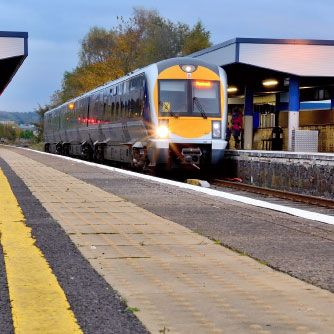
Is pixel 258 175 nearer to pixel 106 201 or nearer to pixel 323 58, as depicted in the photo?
pixel 106 201

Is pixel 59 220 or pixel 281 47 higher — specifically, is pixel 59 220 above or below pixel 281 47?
below

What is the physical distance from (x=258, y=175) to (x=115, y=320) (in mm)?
14960

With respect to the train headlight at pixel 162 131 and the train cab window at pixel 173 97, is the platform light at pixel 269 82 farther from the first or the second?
the train headlight at pixel 162 131

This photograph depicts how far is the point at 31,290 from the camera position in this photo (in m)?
4.68

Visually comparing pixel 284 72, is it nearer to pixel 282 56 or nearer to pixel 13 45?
pixel 282 56

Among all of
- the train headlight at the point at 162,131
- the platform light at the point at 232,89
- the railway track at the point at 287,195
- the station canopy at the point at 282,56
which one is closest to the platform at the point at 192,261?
the railway track at the point at 287,195

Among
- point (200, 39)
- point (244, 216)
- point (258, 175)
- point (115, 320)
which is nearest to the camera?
point (115, 320)

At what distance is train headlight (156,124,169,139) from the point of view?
62.6 ft

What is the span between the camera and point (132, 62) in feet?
307

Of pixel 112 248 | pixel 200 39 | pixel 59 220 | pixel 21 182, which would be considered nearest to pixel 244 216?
pixel 59 220

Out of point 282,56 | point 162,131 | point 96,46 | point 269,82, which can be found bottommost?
point 162,131

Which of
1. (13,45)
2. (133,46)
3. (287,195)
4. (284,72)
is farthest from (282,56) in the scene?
(133,46)

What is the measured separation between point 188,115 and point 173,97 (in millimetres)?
675

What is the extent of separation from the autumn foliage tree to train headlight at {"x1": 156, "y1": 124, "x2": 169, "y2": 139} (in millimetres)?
60577
